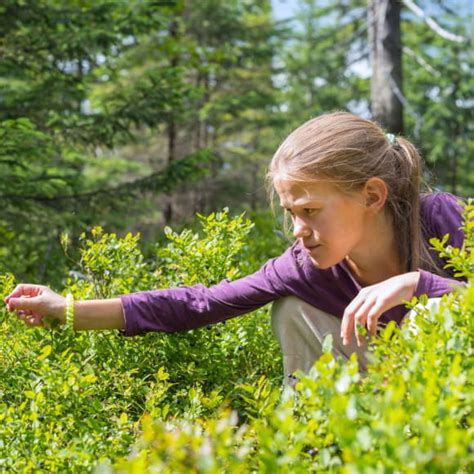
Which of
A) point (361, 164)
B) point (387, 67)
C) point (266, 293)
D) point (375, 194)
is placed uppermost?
point (361, 164)

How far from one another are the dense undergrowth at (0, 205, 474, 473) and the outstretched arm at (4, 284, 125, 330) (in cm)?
8

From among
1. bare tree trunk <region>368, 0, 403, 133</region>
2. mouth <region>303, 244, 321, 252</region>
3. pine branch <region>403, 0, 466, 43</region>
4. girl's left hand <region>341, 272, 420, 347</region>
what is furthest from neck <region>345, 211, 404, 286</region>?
bare tree trunk <region>368, 0, 403, 133</region>

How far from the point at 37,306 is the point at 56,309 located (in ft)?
0.23

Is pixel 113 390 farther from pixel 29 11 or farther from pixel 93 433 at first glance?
pixel 29 11

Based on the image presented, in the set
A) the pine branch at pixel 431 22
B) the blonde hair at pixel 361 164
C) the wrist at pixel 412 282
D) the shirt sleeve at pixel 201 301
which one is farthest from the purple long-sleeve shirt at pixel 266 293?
the pine branch at pixel 431 22

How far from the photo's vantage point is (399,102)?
23.9 ft

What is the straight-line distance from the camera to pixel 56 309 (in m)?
2.24

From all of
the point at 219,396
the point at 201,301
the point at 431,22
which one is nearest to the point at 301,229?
the point at 201,301

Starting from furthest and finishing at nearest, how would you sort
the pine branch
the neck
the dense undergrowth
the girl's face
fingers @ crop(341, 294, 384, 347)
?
the pine branch < the neck < the girl's face < fingers @ crop(341, 294, 384, 347) < the dense undergrowth

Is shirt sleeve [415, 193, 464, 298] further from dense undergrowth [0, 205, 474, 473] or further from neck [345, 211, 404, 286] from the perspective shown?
dense undergrowth [0, 205, 474, 473]

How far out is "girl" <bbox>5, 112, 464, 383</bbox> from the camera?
7.30ft

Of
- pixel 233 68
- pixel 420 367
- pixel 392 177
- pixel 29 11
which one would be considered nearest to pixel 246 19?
pixel 233 68

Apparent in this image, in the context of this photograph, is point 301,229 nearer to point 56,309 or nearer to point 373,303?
point 373,303

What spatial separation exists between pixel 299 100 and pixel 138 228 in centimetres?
1135
